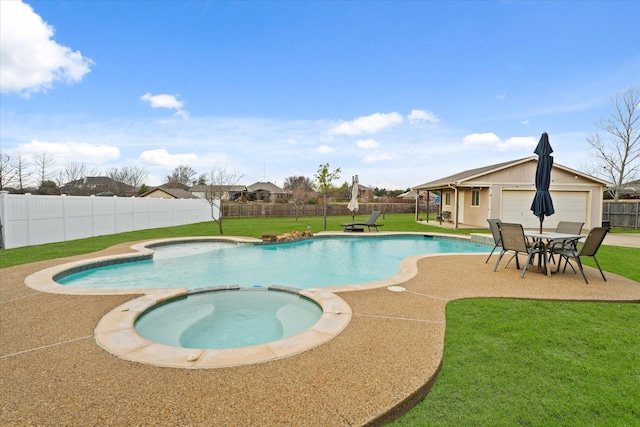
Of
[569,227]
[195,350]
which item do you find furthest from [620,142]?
[195,350]

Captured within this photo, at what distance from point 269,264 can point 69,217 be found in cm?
966

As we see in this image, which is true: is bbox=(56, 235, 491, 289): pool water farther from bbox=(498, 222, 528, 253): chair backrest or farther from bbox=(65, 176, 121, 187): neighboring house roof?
bbox=(65, 176, 121, 187): neighboring house roof

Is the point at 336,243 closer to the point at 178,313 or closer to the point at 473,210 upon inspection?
the point at 178,313

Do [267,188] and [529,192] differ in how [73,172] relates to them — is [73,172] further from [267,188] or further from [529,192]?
[529,192]

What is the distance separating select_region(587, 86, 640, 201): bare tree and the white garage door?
8.37 m

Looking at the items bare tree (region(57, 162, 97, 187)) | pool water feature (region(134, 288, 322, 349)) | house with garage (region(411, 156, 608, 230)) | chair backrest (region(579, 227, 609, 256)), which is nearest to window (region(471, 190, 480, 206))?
house with garage (region(411, 156, 608, 230))

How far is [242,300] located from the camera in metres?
5.93

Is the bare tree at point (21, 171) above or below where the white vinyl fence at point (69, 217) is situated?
above

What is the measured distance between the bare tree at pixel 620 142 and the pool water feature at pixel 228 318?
91.4 feet

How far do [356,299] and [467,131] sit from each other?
18.9m

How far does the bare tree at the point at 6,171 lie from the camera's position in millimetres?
25659

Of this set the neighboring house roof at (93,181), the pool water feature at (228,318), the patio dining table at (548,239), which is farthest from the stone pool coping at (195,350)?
the neighboring house roof at (93,181)

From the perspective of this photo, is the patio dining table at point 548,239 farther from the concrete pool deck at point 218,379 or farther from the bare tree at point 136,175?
the bare tree at point 136,175

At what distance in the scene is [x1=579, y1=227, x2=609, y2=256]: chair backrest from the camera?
6.12 metres
